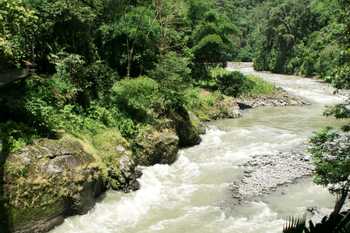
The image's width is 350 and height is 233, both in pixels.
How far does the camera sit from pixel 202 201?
14.7 metres

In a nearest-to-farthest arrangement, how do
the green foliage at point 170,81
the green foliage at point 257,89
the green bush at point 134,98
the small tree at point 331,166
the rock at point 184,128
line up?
1. the small tree at point 331,166
2. the green bush at point 134,98
3. the green foliage at point 170,81
4. the rock at point 184,128
5. the green foliage at point 257,89

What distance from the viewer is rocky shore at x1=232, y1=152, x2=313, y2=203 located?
50.9 ft

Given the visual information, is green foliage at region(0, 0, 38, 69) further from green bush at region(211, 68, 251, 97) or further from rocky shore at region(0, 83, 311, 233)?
green bush at region(211, 68, 251, 97)

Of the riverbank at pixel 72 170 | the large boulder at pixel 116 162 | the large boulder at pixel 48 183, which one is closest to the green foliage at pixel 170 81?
the riverbank at pixel 72 170

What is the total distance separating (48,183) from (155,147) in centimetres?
639

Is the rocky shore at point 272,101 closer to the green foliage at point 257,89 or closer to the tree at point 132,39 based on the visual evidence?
the green foliage at point 257,89

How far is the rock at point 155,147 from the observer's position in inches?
691

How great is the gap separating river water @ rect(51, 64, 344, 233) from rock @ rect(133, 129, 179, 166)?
15.9 inches

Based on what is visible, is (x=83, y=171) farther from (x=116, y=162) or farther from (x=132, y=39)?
(x=132, y=39)

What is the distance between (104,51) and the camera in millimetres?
21859

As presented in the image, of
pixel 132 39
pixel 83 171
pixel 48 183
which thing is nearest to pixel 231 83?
pixel 132 39

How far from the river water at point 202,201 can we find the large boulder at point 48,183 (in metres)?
0.50

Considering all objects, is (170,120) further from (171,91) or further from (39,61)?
(39,61)

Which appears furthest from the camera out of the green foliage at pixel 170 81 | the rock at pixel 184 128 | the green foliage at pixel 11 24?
the rock at pixel 184 128
